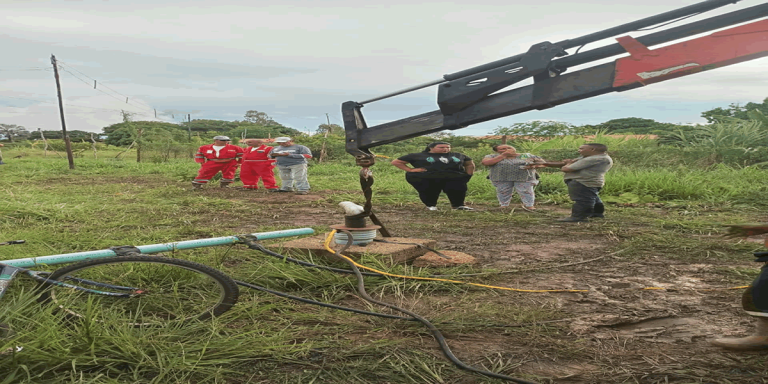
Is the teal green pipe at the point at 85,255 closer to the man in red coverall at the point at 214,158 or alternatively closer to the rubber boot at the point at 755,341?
the rubber boot at the point at 755,341

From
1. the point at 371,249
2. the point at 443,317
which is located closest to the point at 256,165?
the point at 371,249

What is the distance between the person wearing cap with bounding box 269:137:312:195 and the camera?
10977 mm

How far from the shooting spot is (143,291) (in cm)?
275

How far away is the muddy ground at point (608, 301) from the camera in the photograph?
2209 millimetres

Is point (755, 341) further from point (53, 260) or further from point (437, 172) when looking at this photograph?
point (437, 172)

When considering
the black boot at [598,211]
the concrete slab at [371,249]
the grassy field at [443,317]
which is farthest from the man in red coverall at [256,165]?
the concrete slab at [371,249]

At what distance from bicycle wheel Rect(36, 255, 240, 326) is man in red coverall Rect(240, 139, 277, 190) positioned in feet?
27.2

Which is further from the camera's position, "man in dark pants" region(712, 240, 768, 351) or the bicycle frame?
the bicycle frame

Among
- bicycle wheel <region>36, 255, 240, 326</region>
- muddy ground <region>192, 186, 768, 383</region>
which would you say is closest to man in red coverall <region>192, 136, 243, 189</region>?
muddy ground <region>192, 186, 768, 383</region>

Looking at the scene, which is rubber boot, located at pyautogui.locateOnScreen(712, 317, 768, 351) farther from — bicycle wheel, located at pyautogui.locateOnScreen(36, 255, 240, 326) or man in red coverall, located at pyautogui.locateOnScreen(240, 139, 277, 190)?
man in red coverall, located at pyautogui.locateOnScreen(240, 139, 277, 190)

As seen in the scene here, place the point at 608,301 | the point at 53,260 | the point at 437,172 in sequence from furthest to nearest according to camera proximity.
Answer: the point at 437,172 → the point at 608,301 → the point at 53,260

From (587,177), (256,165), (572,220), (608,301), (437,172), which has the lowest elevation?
(572,220)

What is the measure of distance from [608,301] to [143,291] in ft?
8.61

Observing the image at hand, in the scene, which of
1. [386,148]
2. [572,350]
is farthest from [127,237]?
[386,148]
